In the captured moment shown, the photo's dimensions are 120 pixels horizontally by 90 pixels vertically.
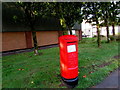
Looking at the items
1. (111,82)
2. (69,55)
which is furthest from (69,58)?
(111,82)

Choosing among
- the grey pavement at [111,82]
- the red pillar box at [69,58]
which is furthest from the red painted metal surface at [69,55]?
the grey pavement at [111,82]

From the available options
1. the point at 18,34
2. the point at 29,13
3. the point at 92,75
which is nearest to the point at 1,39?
the point at 18,34

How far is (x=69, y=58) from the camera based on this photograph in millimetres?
3152

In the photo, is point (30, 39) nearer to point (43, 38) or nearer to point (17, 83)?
point (43, 38)

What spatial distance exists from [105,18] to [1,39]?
11795 millimetres

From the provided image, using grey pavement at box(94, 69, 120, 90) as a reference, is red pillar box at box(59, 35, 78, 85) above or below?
above

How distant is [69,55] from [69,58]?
9 centimetres

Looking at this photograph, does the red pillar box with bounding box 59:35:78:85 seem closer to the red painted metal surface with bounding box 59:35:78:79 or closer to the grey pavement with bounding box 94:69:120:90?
the red painted metal surface with bounding box 59:35:78:79

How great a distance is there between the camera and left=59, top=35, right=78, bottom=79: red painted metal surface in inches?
123

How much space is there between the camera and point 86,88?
3145 millimetres

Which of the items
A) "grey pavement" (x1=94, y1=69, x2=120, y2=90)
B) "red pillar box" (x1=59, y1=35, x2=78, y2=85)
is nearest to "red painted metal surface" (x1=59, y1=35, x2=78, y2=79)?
"red pillar box" (x1=59, y1=35, x2=78, y2=85)

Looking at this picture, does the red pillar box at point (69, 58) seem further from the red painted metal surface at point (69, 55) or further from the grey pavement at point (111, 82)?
the grey pavement at point (111, 82)

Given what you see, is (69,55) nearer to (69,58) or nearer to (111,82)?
(69,58)

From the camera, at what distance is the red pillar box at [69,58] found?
3.14 meters
